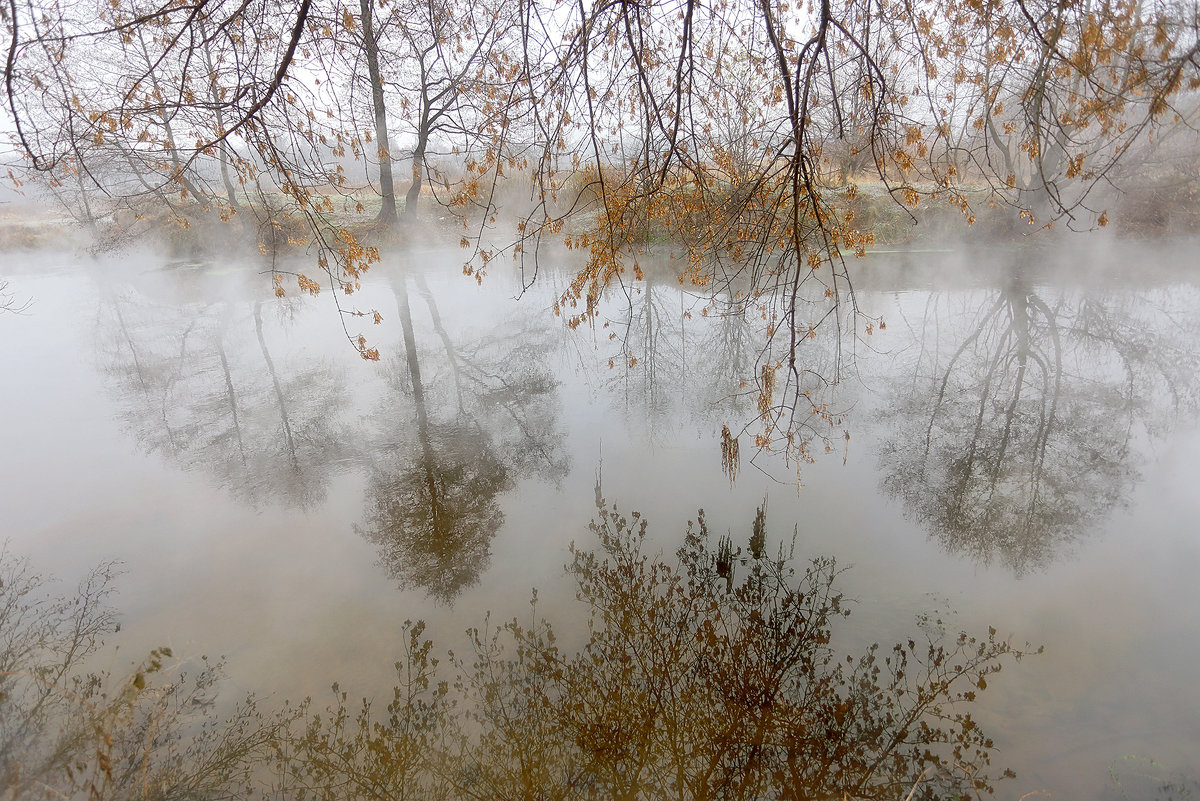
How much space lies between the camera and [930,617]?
3.80 meters

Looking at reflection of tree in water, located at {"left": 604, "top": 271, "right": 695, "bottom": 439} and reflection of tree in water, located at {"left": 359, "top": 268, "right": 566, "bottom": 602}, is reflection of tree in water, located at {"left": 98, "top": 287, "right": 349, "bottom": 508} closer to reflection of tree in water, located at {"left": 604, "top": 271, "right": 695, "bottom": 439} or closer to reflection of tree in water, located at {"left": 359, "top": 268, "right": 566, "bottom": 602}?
reflection of tree in water, located at {"left": 359, "top": 268, "right": 566, "bottom": 602}

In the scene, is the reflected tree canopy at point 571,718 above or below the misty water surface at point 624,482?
below

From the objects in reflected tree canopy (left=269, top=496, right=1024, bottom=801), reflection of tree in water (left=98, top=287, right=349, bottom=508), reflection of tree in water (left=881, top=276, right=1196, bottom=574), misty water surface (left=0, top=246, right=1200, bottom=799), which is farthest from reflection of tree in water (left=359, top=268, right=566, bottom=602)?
reflection of tree in water (left=881, top=276, right=1196, bottom=574)

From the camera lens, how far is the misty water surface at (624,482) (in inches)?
144

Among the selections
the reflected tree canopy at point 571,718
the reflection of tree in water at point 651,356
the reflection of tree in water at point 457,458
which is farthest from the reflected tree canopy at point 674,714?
the reflection of tree in water at point 651,356

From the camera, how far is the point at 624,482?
17.8 feet

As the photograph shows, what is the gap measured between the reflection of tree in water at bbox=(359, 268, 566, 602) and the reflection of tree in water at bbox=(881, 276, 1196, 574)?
3392 mm

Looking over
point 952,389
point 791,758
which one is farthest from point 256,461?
point 952,389

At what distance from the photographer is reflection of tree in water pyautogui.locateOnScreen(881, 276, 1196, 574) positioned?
475 centimetres

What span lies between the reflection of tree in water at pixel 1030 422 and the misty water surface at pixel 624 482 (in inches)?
1.4

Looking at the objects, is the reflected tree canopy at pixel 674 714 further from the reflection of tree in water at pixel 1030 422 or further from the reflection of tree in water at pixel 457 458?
the reflection of tree in water at pixel 1030 422

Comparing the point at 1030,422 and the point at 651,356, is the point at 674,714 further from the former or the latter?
the point at 651,356

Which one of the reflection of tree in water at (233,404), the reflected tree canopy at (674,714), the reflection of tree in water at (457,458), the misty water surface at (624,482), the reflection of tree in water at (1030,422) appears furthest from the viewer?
the reflection of tree in water at (233,404)

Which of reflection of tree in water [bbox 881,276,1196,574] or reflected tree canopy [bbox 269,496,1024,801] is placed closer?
reflected tree canopy [bbox 269,496,1024,801]
